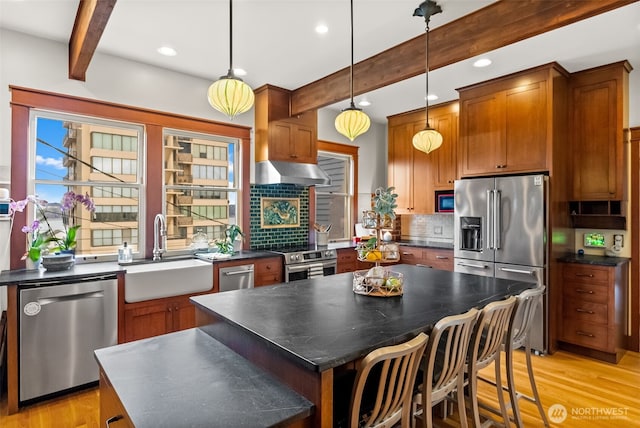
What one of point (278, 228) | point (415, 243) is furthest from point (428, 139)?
point (415, 243)

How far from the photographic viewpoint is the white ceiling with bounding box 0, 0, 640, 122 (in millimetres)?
2529

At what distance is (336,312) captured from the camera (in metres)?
1.84

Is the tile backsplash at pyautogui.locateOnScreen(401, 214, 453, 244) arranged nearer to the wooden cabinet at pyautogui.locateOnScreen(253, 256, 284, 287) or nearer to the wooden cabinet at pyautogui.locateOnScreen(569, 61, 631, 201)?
the wooden cabinet at pyautogui.locateOnScreen(569, 61, 631, 201)

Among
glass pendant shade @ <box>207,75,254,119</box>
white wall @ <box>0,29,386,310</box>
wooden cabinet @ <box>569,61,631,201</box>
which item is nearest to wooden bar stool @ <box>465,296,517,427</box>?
glass pendant shade @ <box>207,75,254,119</box>

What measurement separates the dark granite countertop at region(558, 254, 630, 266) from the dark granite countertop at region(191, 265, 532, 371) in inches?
53.8

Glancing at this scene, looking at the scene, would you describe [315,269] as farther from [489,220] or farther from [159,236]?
[489,220]

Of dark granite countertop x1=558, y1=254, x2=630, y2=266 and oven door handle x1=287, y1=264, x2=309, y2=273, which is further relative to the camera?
oven door handle x1=287, y1=264, x2=309, y2=273

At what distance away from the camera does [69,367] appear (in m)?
2.66

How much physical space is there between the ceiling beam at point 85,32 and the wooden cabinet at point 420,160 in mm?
3997

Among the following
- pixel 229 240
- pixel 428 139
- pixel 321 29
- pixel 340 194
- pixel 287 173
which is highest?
pixel 321 29

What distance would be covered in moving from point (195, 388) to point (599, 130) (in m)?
4.30

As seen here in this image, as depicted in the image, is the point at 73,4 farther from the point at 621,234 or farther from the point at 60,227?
the point at 621,234

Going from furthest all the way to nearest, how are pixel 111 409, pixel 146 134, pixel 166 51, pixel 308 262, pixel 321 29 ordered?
pixel 308 262
pixel 146 134
pixel 166 51
pixel 321 29
pixel 111 409

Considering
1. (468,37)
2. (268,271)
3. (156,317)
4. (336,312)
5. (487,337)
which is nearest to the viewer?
(336,312)
